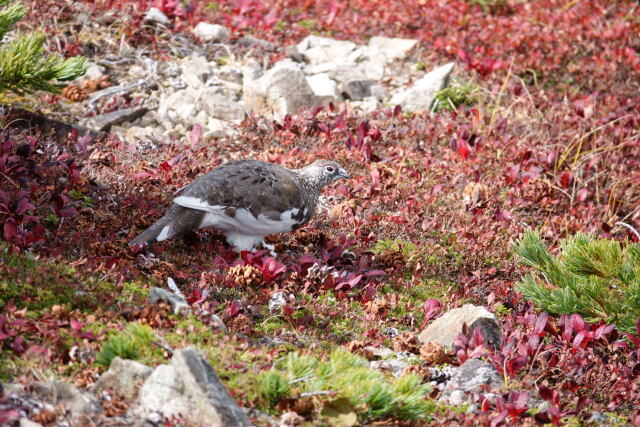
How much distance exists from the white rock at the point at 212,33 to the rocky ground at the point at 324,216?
0.11ft

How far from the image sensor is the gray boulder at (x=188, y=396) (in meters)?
4.04

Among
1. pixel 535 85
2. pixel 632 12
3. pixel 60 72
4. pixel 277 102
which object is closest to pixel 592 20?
pixel 632 12

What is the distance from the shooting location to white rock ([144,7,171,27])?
37.4 feet

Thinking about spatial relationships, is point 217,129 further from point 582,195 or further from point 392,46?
point 582,195

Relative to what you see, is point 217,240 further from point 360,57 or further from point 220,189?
point 360,57

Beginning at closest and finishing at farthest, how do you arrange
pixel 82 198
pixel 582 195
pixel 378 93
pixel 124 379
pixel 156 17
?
pixel 124 379 → pixel 82 198 → pixel 582 195 → pixel 378 93 → pixel 156 17

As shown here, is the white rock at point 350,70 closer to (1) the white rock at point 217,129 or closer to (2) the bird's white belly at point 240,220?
(1) the white rock at point 217,129

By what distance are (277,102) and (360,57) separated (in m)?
2.59

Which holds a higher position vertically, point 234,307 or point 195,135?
point 234,307

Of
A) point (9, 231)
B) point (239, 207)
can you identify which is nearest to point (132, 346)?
point (9, 231)

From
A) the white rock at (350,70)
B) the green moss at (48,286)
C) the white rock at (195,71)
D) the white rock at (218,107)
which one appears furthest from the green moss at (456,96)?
the green moss at (48,286)

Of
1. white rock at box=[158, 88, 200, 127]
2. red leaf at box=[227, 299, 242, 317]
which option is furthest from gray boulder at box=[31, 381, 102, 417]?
white rock at box=[158, 88, 200, 127]

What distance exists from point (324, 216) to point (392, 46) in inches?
212

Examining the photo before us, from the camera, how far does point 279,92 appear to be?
10102mm
